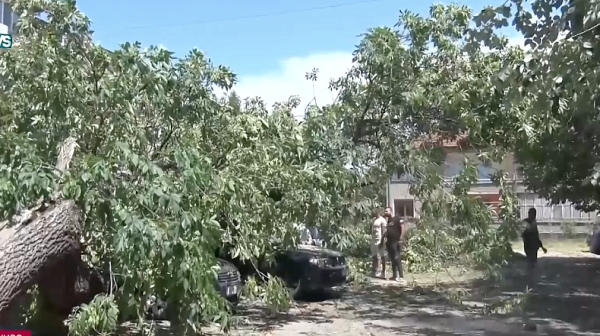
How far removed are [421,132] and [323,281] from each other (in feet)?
11.8

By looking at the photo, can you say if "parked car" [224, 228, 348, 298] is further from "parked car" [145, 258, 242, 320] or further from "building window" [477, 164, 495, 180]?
"building window" [477, 164, 495, 180]

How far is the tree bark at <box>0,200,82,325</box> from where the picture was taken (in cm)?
647

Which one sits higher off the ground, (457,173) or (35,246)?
(457,173)

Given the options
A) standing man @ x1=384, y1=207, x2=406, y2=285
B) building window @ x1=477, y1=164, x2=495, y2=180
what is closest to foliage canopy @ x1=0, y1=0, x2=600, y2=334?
building window @ x1=477, y1=164, x2=495, y2=180

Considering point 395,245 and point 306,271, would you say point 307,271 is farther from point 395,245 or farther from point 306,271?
point 395,245

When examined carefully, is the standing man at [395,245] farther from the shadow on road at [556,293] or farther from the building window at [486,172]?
the building window at [486,172]

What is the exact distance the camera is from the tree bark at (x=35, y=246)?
6.47m

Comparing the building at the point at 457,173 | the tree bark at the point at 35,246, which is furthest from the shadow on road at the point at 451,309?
the tree bark at the point at 35,246

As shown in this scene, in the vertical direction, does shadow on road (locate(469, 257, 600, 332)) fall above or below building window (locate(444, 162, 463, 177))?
below

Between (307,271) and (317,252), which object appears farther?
(317,252)

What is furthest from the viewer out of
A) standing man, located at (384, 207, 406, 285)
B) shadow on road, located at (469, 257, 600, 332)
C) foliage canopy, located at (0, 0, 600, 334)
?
standing man, located at (384, 207, 406, 285)

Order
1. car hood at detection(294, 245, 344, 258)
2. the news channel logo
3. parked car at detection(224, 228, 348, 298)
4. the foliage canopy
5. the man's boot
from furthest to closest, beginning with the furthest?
the man's boot, car hood at detection(294, 245, 344, 258), parked car at detection(224, 228, 348, 298), the news channel logo, the foliage canopy

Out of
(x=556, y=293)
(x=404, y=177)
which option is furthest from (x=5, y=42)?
(x=556, y=293)

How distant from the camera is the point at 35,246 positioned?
21.7ft
